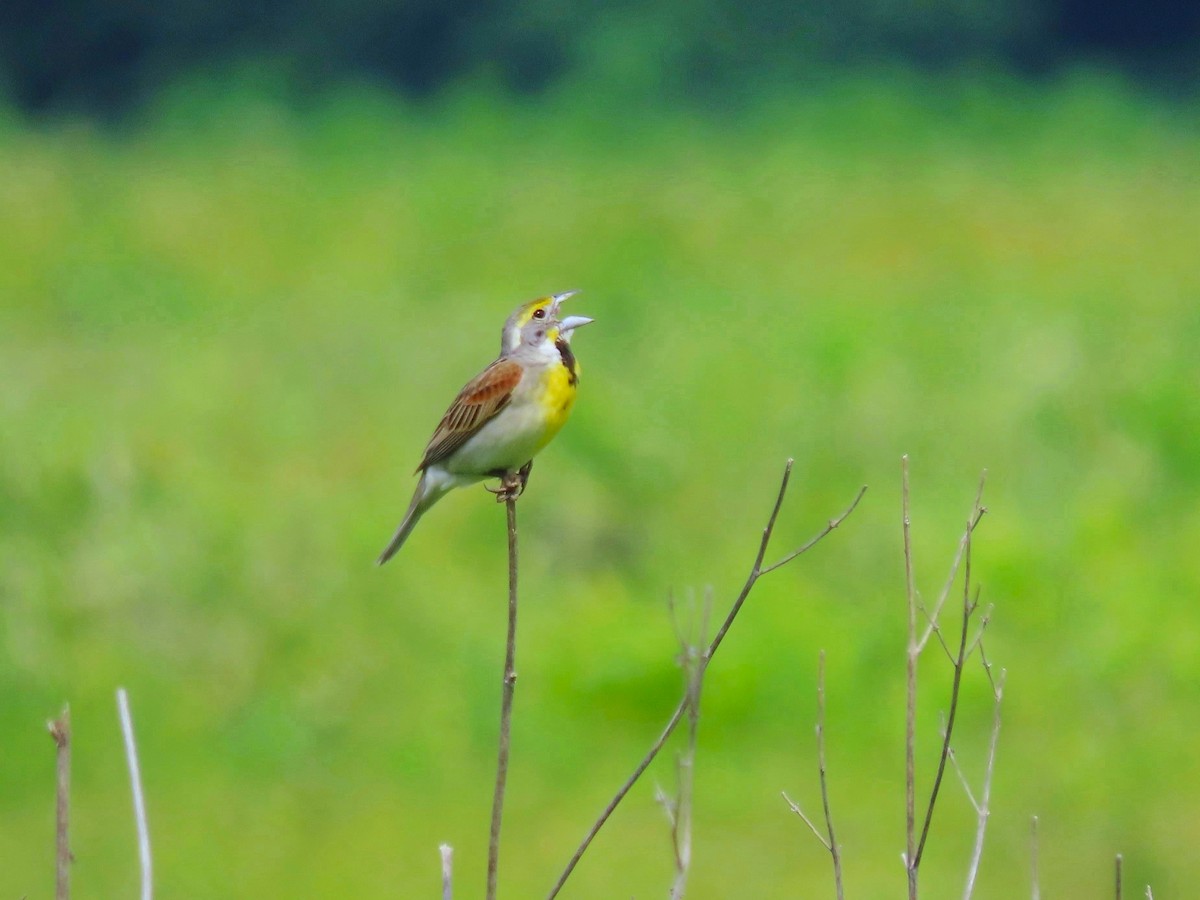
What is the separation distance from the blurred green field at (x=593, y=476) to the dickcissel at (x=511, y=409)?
129 centimetres

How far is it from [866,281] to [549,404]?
4464mm

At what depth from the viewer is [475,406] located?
99.9 inches

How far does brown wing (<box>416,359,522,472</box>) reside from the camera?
250 cm

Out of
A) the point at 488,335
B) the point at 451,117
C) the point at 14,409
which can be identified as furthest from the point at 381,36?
the point at 14,409

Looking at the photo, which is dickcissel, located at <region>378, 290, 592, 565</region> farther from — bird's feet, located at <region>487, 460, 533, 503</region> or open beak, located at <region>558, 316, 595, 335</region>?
open beak, located at <region>558, 316, 595, 335</region>

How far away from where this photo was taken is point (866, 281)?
675cm

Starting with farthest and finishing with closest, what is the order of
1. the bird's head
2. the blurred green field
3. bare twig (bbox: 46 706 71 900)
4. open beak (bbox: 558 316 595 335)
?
the blurred green field, the bird's head, open beak (bbox: 558 316 595 335), bare twig (bbox: 46 706 71 900)

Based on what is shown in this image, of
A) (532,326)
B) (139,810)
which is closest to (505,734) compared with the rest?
(139,810)

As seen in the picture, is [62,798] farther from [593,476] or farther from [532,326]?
[593,476]

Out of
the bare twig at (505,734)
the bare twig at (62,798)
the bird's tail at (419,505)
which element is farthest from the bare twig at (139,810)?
the bird's tail at (419,505)

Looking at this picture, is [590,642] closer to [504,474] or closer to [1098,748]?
[1098,748]

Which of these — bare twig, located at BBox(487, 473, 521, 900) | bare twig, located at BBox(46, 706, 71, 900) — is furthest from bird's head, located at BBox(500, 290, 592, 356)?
bare twig, located at BBox(46, 706, 71, 900)

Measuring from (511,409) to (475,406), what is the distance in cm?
8

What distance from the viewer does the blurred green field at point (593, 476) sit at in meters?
4.20
